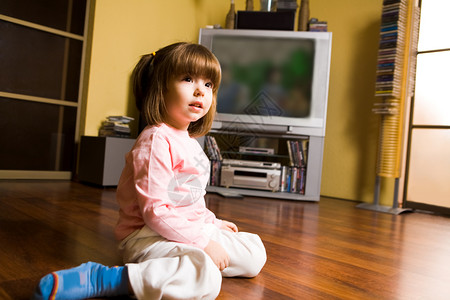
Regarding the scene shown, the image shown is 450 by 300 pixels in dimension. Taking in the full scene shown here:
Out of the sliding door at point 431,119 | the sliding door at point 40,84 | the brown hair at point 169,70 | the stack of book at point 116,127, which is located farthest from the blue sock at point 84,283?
the sliding door at point 431,119

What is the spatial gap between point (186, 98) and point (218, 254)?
38 centimetres

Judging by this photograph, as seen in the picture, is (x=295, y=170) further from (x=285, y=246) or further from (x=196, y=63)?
(x=196, y=63)

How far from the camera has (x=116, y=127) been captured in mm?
2824

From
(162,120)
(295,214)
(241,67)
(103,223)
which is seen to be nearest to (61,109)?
(241,67)

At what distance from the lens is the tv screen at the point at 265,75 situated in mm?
2910

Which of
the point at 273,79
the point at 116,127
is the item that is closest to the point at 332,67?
the point at 273,79

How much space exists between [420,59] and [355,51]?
55cm

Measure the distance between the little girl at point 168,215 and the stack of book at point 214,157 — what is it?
6.50 feet

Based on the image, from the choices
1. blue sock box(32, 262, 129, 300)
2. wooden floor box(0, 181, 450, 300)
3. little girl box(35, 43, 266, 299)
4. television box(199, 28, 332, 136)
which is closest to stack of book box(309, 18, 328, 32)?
television box(199, 28, 332, 136)

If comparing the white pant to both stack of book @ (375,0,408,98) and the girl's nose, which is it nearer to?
the girl's nose

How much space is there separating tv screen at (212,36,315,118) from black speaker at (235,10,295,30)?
13 cm

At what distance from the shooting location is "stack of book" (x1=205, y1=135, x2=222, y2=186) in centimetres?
303

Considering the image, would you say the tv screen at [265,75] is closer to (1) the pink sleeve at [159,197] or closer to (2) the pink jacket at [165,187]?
(2) the pink jacket at [165,187]

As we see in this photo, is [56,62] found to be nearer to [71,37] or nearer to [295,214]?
[71,37]
